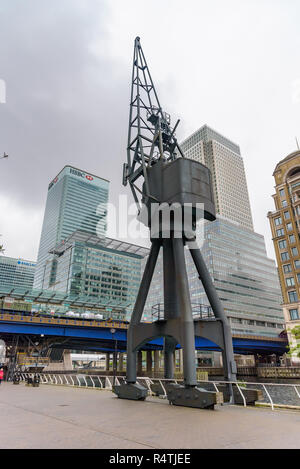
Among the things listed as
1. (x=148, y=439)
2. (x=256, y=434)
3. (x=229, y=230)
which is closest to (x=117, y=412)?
(x=148, y=439)

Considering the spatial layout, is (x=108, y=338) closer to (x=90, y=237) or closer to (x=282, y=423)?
(x=282, y=423)

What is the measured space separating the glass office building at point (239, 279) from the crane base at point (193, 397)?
10597 centimetres

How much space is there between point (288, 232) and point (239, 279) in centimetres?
5533

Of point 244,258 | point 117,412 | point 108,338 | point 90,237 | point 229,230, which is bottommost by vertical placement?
point 117,412

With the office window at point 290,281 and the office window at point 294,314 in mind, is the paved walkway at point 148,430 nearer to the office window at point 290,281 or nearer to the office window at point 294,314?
the office window at point 294,314

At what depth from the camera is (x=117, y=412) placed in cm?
1226

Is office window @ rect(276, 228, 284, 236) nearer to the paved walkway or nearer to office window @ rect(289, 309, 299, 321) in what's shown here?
office window @ rect(289, 309, 299, 321)

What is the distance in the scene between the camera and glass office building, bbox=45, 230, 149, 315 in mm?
158625

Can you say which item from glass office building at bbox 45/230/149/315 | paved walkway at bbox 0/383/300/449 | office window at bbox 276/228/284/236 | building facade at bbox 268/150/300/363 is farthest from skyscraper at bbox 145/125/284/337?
paved walkway at bbox 0/383/300/449

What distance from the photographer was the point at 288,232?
269 feet

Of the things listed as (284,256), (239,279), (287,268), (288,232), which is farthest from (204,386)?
(239,279)

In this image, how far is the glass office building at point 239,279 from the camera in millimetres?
125062

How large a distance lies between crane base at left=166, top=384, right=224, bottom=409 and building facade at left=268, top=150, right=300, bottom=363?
66.9 meters

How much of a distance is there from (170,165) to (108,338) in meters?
39.3
